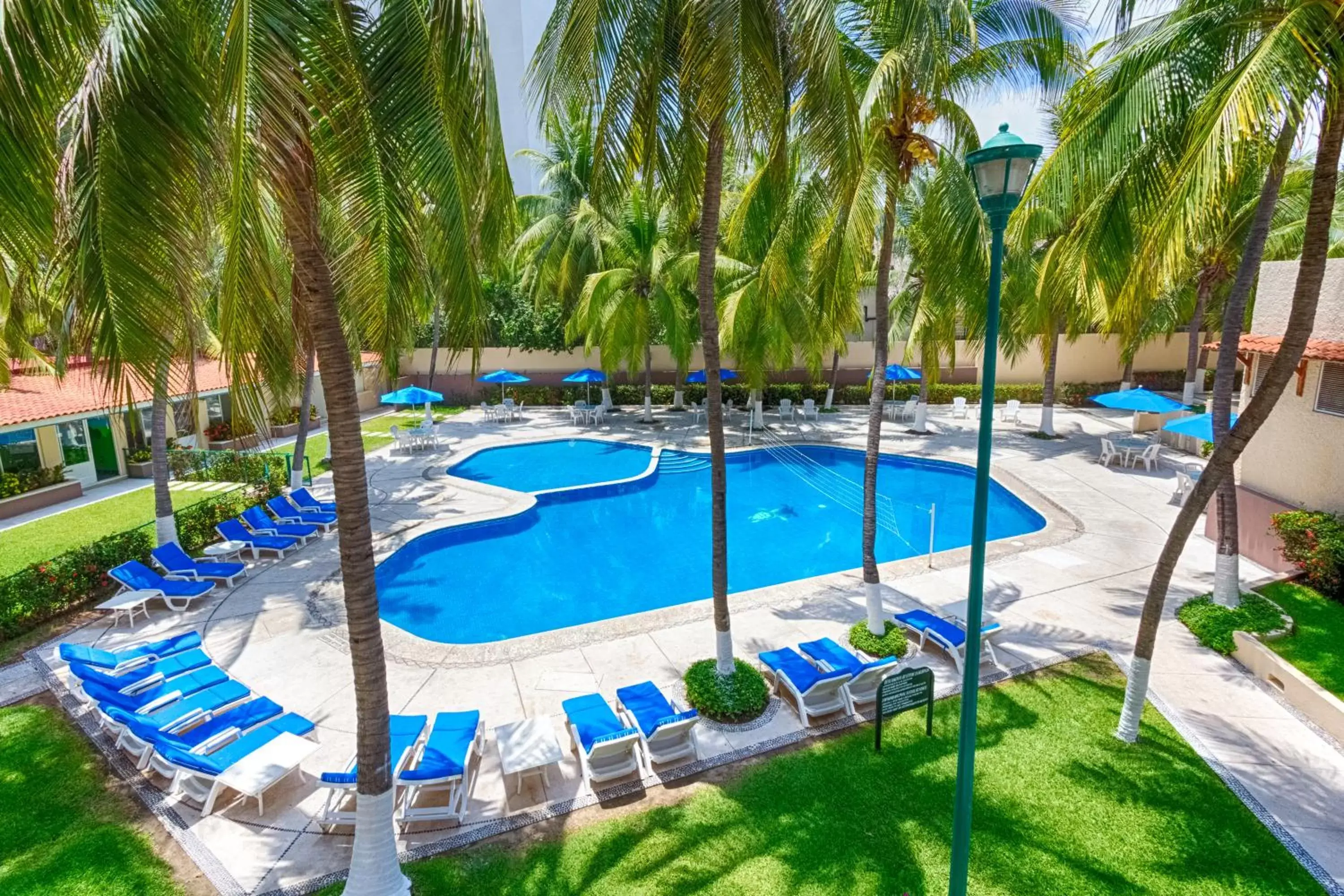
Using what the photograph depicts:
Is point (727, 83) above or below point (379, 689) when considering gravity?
above

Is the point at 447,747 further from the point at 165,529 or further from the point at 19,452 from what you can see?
the point at 19,452

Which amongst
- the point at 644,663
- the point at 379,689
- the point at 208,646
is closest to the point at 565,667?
the point at 644,663

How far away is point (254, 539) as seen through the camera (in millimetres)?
13477

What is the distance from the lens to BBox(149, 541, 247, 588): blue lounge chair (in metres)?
11.8

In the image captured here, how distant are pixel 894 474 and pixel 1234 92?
16723 mm

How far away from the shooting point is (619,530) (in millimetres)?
16828

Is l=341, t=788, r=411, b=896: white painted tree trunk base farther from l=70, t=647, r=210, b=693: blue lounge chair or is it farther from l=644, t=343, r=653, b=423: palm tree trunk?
l=644, t=343, r=653, b=423: palm tree trunk

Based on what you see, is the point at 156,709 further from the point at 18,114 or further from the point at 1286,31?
the point at 1286,31

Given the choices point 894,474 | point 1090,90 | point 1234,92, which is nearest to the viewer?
point 1234,92

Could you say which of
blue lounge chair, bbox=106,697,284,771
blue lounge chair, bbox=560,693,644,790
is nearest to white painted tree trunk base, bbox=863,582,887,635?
blue lounge chair, bbox=560,693,644,790

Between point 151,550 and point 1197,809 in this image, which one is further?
point 151,550

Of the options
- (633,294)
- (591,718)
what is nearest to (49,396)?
(633,294)

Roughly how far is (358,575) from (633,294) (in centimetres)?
1949

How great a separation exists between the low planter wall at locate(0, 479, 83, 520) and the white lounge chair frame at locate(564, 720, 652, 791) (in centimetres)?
1743
